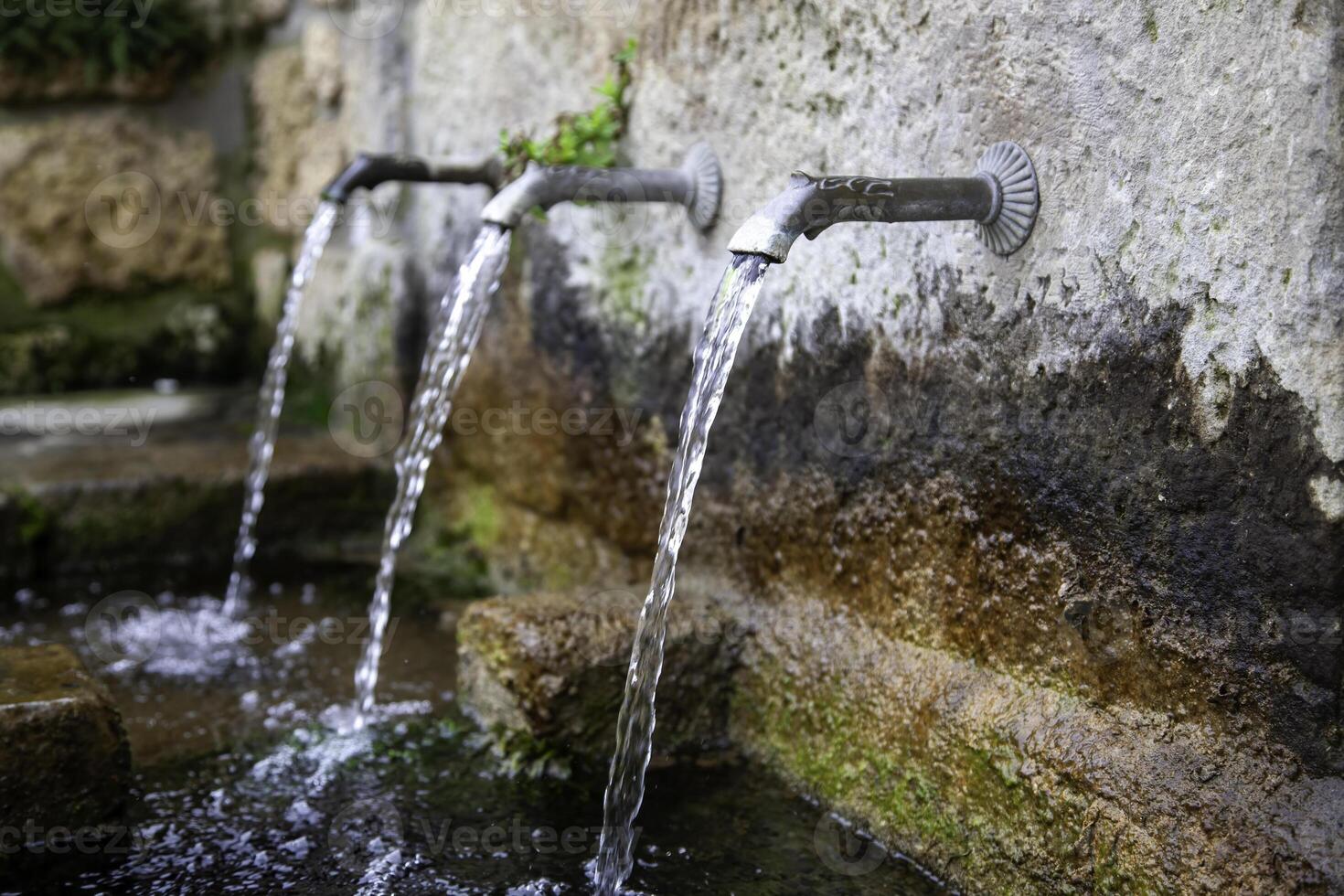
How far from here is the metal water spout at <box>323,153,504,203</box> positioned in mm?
2941

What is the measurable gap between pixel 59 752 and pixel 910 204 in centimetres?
150

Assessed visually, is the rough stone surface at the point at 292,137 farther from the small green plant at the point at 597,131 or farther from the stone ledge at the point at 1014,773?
the stone ledge at the point at 1014,773

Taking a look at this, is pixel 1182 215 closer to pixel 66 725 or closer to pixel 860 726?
pixel 860 726

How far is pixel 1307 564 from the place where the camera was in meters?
1.46

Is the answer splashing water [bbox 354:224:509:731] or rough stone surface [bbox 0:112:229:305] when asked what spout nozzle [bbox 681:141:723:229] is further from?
rough stone surface [bbox 0:112:229:305]

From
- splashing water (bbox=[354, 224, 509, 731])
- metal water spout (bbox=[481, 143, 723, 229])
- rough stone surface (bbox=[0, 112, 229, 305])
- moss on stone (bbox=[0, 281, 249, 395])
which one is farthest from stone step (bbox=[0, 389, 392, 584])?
metal water spout (bbox=[481, 143, 723, 229])

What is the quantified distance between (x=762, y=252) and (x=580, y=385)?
137 cm

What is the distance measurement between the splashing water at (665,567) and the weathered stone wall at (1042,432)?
1.03 feet

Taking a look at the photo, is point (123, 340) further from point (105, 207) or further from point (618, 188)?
point (618, 188)

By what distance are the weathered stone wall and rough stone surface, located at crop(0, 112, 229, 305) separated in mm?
2511

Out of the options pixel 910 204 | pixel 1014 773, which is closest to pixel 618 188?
pixel 910 204

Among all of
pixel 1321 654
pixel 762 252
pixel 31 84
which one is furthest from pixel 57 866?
pixel 31 84

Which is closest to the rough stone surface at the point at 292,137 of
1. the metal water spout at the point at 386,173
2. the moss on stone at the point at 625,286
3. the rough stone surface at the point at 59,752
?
the metal water spout at the point at 386,173

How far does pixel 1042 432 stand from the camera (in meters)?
1.81
